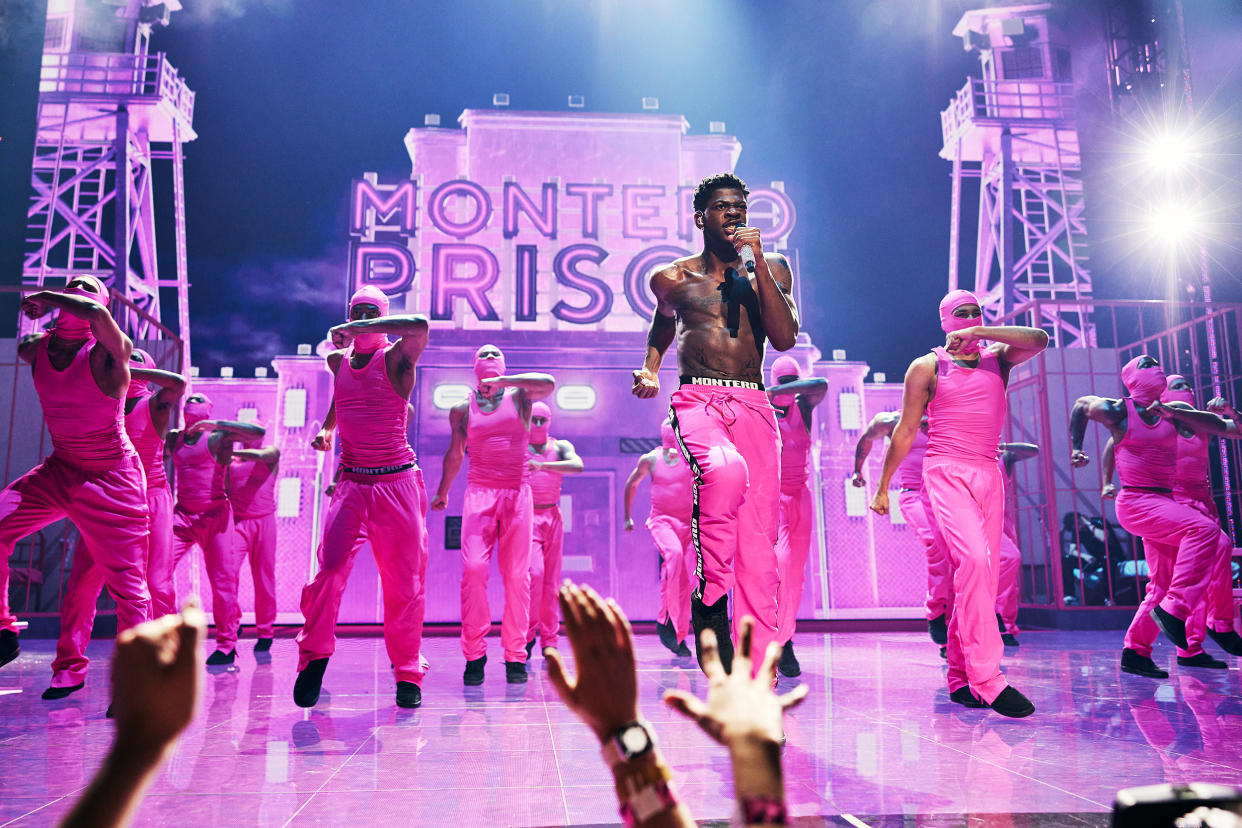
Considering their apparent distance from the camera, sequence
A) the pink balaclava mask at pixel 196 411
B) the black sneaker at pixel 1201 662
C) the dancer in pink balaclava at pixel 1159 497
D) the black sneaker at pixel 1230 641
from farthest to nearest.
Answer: the pink balaclava mask at pixel 196 411, the black sneaker at pixel 1230 641, the black sneaker at pixel 1201 662, the dancer in pink balaclava at pixel 1159 497

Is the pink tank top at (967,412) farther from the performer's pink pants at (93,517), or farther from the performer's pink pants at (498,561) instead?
the performer's pink pants at (93,517)

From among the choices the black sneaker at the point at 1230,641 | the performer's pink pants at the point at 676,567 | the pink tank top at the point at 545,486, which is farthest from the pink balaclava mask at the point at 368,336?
the black sneaker at the point at 1230,641

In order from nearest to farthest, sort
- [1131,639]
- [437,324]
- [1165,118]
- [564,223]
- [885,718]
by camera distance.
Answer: [885,718]
[1131,639]
[1165,118]
[437,324]
[564,223]

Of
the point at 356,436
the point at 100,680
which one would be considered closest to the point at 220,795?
the point at 356,436

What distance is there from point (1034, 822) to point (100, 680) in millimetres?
5824

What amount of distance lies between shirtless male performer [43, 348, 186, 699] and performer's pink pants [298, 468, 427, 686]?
1.30 meters

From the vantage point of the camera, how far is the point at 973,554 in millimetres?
4070

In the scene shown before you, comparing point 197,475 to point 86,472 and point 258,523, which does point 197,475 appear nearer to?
point 258,523

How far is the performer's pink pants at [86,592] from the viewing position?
502 centimetres

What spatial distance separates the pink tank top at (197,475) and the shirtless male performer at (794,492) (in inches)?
189

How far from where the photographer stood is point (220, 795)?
266cm

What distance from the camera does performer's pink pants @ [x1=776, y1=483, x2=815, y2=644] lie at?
19.7 ft

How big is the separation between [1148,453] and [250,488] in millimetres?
7410

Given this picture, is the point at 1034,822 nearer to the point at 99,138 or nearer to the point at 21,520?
the point at 21,520
